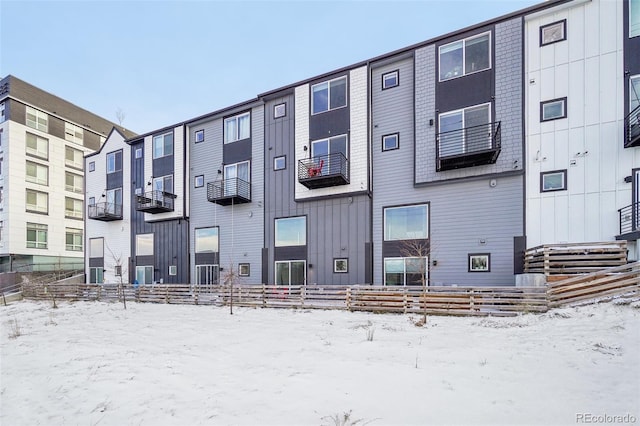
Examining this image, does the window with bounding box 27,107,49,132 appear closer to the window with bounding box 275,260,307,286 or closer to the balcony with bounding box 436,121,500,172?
the window with bounding box 275,260,307,286

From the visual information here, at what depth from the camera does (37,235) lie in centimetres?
2723

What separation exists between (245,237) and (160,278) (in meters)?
6.88

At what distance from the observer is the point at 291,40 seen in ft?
171

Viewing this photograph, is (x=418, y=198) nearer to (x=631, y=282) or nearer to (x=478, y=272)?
(x=478, y=272)

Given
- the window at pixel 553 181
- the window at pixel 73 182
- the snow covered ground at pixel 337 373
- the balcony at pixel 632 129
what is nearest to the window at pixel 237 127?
the snow covered ground at pixel 337 373

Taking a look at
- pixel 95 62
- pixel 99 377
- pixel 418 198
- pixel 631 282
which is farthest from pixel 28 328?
pixel 95 62

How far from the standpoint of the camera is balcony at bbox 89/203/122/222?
2083 centimetres

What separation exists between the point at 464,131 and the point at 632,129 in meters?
4.89

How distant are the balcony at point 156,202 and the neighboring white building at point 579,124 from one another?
18450mm

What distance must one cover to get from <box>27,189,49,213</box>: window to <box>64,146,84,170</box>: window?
Result: 408 centimetres

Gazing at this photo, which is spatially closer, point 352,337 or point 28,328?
point 352,337

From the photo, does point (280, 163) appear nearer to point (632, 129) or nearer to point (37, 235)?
point (632, 129)

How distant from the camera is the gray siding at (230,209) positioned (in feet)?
53.7
